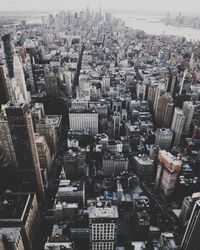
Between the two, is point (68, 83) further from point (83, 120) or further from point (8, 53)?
point (83, 120)

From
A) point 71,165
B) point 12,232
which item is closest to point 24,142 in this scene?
point 12,232

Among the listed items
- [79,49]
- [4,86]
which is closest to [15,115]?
[4,86]

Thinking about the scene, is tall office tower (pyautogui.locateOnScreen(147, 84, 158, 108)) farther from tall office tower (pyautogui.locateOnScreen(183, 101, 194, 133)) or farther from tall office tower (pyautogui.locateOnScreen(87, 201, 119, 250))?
tall office tower (pyautogui.locateOnScreen(87, 201, 119, 250))

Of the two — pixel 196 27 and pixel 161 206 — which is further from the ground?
pixel 196 27

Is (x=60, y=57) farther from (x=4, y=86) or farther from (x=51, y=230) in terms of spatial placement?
(x=51, y=230)

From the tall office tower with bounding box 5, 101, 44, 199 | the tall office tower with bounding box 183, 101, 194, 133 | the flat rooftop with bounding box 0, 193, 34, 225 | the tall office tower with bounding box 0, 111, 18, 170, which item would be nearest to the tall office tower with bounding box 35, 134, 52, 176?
the tall office tower with bounding box 5, 101, 44, 199

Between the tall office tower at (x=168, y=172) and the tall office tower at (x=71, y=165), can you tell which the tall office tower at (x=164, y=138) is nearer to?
the tall office tower at (x=168, y=172)
